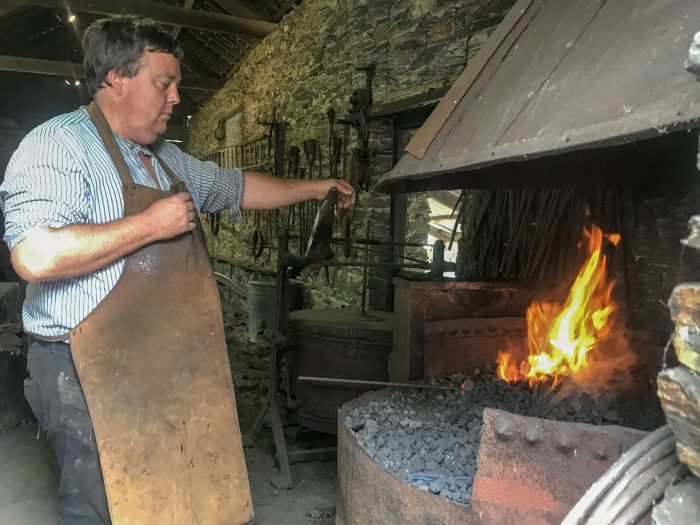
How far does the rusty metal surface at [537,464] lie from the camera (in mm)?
1213

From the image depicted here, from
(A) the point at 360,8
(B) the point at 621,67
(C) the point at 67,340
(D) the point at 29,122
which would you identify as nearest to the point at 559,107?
(B) the point at 621,67

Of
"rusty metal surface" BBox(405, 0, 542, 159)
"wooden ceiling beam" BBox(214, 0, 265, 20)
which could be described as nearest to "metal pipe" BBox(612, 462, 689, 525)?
"rusty metal surface" BBox(405, 0, 542, 159)

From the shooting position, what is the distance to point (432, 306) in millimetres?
Answer: 2461

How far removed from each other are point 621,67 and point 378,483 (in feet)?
4.24

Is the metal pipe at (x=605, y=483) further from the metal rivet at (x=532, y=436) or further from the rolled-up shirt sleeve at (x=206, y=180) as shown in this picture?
the rolled-up shirt sleeve at (x=206, y=180)

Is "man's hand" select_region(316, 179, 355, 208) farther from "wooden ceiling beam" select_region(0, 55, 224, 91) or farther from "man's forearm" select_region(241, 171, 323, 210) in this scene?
"wooden ceiling beam" select_region(0, 55, 224, 91)

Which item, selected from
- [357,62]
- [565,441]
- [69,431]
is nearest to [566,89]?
[565,441]

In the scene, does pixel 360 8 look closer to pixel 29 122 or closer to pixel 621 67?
pixel 621 67

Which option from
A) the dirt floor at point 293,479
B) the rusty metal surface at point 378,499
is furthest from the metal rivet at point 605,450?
the dirt floor at point 293,479

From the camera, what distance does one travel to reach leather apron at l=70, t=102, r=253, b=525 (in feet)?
5.74

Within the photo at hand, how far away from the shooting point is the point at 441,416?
2.16 metres

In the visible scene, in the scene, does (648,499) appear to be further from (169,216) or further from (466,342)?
(466,342)

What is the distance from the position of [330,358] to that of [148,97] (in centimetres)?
206

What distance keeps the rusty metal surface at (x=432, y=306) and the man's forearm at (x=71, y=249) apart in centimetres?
122
